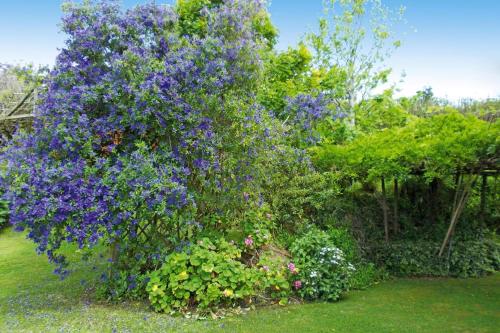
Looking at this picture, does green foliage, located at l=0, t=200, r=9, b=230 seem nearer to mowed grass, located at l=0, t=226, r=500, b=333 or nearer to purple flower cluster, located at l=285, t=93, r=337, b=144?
mowed grass, located at l=0, t=226, r=500, b=333

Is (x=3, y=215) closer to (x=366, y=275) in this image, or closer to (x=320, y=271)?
(x=320, y=271)

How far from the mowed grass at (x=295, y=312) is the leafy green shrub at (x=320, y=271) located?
0.23m

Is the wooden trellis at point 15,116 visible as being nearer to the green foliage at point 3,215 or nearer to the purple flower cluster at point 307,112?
the green foliage at point 3,215

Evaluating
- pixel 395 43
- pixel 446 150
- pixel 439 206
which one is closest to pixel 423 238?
pixel 439 206

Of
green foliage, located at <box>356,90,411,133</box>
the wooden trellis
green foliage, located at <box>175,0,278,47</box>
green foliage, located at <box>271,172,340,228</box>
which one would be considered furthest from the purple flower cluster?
the wooden trellis

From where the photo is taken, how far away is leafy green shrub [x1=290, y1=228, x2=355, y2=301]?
6.80 meters

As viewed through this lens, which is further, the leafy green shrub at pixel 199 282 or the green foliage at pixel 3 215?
the green foliage at pixel 3 215

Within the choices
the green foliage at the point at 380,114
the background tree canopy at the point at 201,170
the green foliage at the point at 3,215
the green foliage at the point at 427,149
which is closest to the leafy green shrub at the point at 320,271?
the background tree canopy at the point at 201,170

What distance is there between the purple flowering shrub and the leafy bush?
3401mm

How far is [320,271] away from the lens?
690 cm

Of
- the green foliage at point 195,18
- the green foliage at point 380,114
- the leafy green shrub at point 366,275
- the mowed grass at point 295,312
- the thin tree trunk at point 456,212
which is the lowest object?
the mowed grass at point 295,312

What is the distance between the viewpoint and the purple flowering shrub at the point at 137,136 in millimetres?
6062

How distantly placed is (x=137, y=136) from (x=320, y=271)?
3.54 metres

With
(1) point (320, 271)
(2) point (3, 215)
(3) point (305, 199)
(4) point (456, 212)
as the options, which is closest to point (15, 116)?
(2) point (3, 215)
